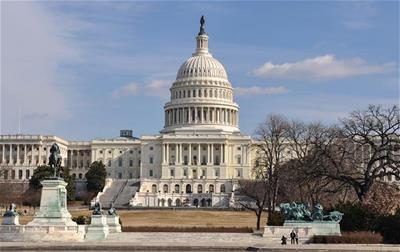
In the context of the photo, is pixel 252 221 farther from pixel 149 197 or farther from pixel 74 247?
pixel 149 197

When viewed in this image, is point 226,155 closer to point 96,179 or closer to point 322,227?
point 96,179

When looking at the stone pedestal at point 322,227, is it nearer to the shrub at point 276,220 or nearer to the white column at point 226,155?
the shrub at point 276,220

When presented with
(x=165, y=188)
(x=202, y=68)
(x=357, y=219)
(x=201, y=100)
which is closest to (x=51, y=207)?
(x=357, y=219)

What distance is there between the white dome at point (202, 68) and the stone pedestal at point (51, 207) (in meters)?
132

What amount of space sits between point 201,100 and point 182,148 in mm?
13755

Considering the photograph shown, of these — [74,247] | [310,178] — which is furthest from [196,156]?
[74,247]

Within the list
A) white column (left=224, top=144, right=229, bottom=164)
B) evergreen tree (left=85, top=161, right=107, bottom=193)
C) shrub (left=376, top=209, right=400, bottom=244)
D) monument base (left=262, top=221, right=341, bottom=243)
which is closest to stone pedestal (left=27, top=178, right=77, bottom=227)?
monument base (left=262, top=221, right=341, bottom=243)

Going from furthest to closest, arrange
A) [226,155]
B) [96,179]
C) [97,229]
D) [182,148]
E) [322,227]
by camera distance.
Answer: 1. [182,148]
2. [226,155]
3. [96,179]
4. [97,229]
5. [322,227]

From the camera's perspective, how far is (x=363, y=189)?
54.1 metres

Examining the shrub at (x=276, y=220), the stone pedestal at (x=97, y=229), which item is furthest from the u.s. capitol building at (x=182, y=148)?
the stone pedestal at (x=97, y=229)

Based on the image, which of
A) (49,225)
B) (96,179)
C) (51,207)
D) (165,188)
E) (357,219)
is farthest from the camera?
(165,188)

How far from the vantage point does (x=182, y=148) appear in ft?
545

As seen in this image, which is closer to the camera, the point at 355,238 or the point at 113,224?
the point at 355,238

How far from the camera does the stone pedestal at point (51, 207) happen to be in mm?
45781
